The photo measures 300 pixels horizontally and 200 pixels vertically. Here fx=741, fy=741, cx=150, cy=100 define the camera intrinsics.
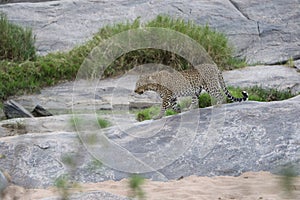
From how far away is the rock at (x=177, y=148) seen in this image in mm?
6953

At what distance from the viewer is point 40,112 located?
11.4 meters

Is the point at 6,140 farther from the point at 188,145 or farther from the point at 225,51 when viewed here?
the point at 225,51

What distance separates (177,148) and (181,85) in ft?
5.65

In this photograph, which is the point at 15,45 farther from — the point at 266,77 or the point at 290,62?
the point at 290,62

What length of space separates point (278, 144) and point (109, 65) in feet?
21.4

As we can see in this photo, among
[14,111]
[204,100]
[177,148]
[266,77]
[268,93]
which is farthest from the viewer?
[266,77]

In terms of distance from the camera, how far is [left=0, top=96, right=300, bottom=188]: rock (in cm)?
695

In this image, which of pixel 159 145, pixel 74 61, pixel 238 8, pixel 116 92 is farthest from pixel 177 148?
pixel 238 8

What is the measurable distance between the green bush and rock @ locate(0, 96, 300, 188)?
623cm

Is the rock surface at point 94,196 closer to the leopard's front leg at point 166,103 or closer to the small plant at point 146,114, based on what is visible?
the leopard's front leg at point 166,103

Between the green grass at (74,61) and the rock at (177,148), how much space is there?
4.89 metres

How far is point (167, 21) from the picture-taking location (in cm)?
1388

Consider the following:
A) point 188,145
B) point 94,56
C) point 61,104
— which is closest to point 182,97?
point 188,145

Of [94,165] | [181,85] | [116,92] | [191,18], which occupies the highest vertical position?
[181,85]
